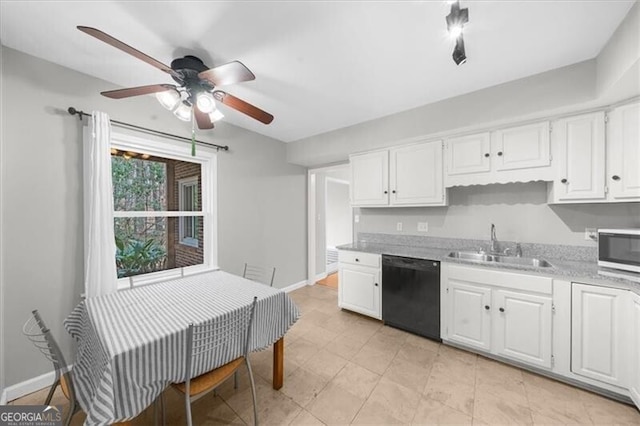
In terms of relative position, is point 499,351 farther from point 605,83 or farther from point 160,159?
point 160,159

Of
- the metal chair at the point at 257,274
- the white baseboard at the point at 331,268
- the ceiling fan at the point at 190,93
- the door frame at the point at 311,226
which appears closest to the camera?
the ceiling fan at the point at 190,93

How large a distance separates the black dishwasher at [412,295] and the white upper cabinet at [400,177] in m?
0.74

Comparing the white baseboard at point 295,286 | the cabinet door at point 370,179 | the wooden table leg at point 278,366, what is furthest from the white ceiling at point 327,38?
the white baseboard at point 295,286

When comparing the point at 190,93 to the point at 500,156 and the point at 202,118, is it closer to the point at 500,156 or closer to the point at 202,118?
the point at 202,118

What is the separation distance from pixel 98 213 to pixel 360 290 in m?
2.72

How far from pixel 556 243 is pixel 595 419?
137cm

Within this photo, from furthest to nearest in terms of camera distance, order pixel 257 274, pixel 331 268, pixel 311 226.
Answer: pixel 331 268 → pixel 311 226 → pixel 257 274

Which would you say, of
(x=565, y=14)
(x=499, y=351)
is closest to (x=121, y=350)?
(x=499, y=351)

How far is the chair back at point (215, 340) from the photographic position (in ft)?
3.97

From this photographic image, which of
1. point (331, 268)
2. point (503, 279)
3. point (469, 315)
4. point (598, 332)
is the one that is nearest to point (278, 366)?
point (469, 315)

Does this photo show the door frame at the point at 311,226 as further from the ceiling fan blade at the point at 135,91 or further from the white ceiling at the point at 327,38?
the ceiling fan blade at the point at 135,91

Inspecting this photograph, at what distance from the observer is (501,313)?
6.70ft

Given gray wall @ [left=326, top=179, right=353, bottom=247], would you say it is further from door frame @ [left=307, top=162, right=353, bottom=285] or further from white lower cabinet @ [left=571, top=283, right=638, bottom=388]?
white lower cabinet @ [left=571, top=283, right=638, bottom=388]

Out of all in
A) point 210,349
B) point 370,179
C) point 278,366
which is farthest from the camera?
point 370,179
